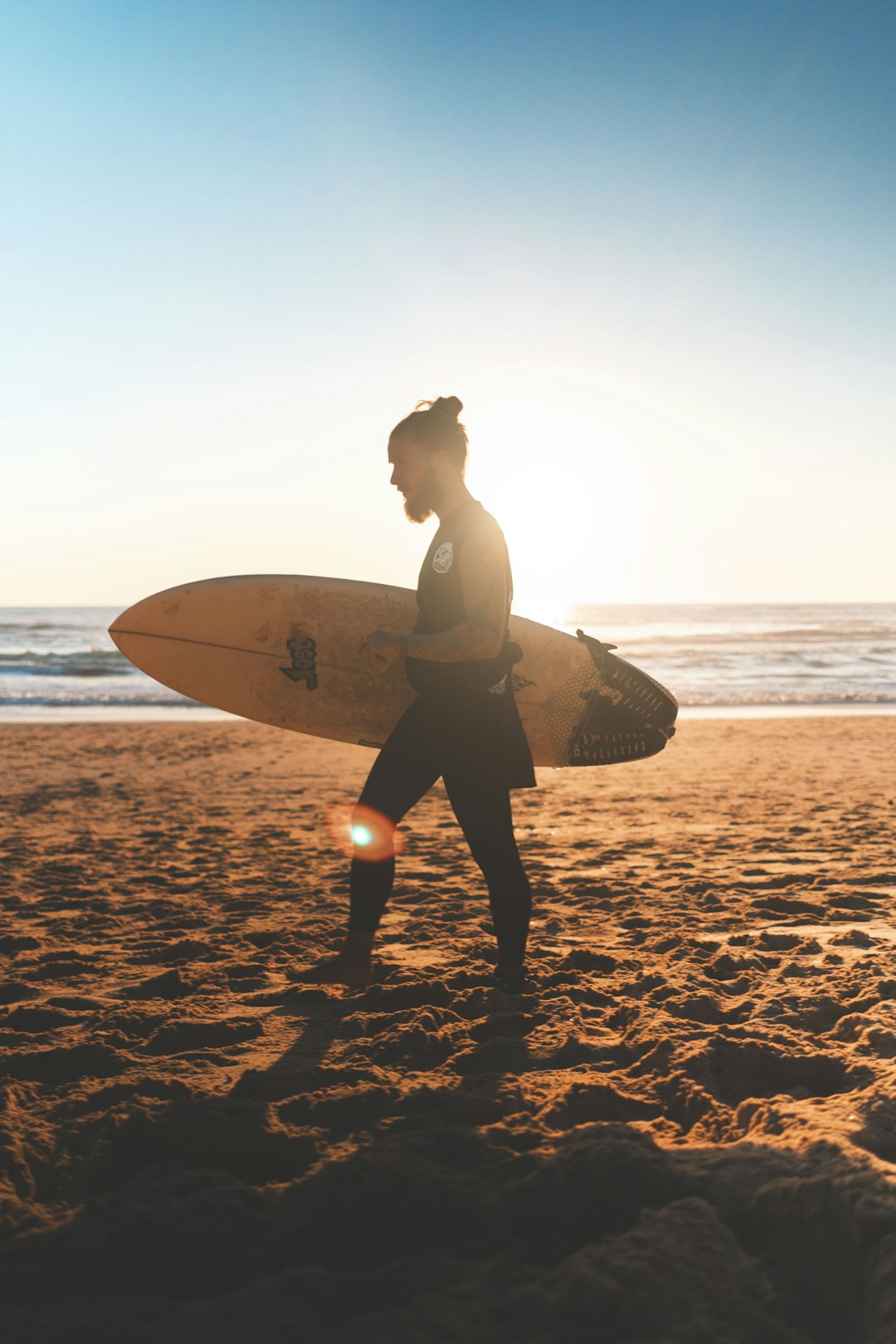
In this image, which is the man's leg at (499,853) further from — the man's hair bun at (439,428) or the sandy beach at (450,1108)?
the man's hair bun at (439,428)

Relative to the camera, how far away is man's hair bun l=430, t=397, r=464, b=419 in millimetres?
2730

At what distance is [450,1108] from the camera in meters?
2.03

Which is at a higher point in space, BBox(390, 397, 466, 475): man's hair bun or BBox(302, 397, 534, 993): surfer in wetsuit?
BBox(390, 397, 466, 475): man's hair bun

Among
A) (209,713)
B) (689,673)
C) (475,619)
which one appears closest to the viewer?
(475,619)

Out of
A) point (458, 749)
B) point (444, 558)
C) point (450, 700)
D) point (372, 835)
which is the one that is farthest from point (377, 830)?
point (444, 558)

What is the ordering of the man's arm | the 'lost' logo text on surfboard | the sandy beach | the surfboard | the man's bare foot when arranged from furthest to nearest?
the 'lost' logo text on surfboard < the surfboard < the man's bare foot < the man's arm < the sandy beach

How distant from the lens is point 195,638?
4273mm

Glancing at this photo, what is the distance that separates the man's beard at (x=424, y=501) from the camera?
2727mm

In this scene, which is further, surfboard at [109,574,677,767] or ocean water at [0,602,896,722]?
ocean water at [0,602,896,722]

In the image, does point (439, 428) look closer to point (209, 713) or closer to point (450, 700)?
point (450, 700)

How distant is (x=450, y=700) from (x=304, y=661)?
4.60 ft

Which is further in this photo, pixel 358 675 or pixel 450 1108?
pixel 358 675

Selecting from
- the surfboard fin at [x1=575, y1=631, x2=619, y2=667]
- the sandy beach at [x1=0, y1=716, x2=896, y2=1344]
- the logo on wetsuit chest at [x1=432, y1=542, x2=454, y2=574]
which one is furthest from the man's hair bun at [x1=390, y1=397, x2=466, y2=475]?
the sandy beach at [x1=0, y1=716, x2=896, y2=1344]

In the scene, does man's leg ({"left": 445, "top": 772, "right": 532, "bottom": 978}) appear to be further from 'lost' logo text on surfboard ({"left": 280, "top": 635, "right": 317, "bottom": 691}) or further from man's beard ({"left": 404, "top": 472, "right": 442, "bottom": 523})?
'lost' logo text on surfboard ({"left": 280, "top": 635, "right": 317, "bottom": 691})
